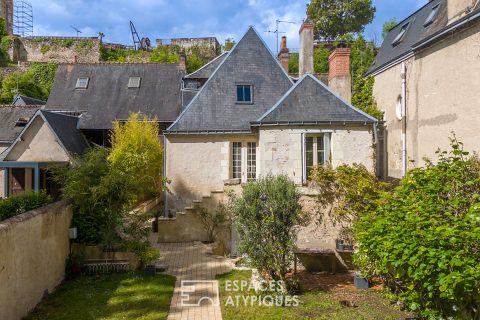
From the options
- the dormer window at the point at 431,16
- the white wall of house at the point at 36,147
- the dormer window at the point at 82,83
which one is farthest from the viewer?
the dormer window at the point at 82,83

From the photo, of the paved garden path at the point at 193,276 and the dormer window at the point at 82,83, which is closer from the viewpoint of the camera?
the paved garden path at the point at 193,276

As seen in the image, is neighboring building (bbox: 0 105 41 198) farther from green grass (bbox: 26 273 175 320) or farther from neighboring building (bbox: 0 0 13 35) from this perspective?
neighboring building (bbox: 0 0 13 35)

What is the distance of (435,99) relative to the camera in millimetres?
12594

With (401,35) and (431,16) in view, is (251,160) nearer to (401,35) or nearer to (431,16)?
(431,16)

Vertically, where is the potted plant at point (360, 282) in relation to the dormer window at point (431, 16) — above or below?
below

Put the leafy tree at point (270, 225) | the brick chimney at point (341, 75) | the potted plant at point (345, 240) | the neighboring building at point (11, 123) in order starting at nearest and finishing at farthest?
the leafy tree at point (270, 225)
the potted plant at point (345, 240)
the brick chimney at point (341, 75)
the neighboring building at point (11, 123)

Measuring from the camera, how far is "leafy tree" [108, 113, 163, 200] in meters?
16.0

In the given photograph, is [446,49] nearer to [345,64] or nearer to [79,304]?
[345,64]

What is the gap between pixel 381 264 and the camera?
18.9 ft

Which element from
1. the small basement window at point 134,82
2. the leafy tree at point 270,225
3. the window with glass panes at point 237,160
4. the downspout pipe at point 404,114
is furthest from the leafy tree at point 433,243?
the small basement window at point 134,82

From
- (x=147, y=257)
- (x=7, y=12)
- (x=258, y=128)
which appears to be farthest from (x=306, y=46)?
(x=7, y=12)

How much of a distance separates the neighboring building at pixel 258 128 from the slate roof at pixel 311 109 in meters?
0.03

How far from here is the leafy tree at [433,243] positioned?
4.80 m

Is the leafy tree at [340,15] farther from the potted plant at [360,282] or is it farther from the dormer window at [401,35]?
the potted plant at [360,282]
